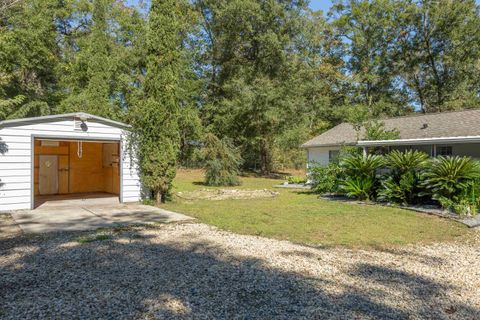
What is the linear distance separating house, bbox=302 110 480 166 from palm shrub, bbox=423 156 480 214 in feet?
6.75

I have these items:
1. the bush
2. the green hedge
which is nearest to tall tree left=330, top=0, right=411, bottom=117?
the bush

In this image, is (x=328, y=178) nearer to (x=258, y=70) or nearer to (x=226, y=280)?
(x=226, y=280)

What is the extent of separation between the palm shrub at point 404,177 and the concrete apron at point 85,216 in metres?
7.25

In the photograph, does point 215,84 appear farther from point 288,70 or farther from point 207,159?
point 207,159

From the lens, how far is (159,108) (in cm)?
1023

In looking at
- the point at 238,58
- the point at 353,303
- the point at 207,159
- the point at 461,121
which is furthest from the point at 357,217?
the point at 238,58

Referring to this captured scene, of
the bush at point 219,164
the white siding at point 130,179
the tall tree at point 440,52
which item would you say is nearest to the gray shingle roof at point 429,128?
the bush at point 219,164

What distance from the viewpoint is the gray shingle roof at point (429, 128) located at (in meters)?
13.6

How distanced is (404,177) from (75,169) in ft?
41.8

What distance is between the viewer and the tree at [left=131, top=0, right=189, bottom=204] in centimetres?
1026

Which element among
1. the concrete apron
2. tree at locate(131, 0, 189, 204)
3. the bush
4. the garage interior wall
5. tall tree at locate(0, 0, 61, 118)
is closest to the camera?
the concrete apron

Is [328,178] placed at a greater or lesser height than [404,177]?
lesser

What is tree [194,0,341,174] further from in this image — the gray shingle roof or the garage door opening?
the garage door opening

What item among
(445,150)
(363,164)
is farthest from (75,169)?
(445,150)
